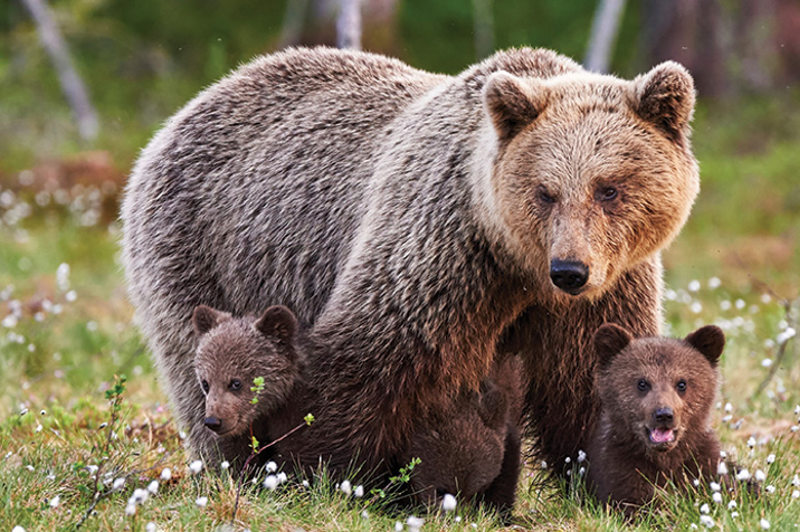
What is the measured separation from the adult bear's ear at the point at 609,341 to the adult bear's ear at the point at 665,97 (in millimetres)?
916

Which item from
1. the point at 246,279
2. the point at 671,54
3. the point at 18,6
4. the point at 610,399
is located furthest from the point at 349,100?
the point at 18,6

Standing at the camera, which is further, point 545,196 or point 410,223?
point 410,223

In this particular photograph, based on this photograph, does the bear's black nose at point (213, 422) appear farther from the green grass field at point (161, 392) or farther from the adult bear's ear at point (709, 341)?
the adult bear's ear at point (709, 341)

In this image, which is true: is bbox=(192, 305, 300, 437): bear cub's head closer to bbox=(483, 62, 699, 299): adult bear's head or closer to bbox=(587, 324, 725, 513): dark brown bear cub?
bbox=(483, 62, 699, 299): adult bear's head

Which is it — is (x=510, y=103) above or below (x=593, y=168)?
above

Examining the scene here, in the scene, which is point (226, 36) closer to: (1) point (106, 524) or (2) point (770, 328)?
(2) point (770, 328)

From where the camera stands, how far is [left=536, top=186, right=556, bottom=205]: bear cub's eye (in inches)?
185

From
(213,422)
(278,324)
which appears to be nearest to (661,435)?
(278,324)

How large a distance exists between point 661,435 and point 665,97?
149cm

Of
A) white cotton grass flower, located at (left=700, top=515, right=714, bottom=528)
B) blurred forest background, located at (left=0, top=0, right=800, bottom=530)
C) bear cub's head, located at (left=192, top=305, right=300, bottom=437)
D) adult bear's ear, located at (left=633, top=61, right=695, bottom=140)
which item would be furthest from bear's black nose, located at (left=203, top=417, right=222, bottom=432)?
adult bear's ear, located at (left=633, top=61, right=695, bottom=140)

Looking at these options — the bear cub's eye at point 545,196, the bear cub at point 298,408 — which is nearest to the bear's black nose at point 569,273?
the bear cub's eye at point 545,196

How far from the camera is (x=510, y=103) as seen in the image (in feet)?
15.9

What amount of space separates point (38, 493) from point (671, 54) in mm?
18880

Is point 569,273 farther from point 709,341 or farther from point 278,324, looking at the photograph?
point 278,324
